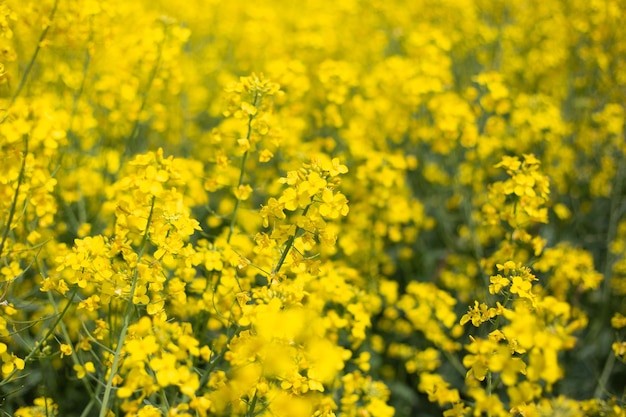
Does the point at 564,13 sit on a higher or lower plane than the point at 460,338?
higher

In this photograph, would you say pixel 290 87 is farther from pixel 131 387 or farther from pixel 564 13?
pixel 564 13

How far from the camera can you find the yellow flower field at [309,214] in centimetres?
182

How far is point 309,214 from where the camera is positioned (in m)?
1.87

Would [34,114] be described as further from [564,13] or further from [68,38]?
[564,13]

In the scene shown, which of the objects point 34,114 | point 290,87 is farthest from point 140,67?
point 34,114

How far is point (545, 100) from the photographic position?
154 inches

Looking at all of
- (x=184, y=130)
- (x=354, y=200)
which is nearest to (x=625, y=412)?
(x=354, y=200)

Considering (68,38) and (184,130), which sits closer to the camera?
(68,38)

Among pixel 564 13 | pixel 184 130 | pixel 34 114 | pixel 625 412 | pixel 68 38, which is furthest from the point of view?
pixel 564 13

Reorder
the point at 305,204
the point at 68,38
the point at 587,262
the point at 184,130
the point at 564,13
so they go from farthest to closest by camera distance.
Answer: the point at 564,13 < the point at 184,130 < the point at 587,262 < the point at 68,38 < the point at 305,204

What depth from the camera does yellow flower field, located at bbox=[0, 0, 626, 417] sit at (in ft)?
5.98

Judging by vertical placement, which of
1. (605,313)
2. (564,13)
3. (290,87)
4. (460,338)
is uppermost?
(564,13)

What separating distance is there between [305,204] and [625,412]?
137 centimetres

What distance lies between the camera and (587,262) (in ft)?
10.4
